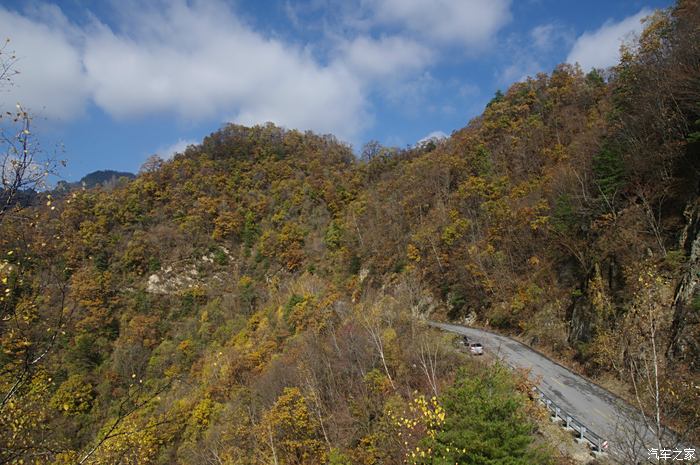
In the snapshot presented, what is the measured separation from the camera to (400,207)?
2130 inches

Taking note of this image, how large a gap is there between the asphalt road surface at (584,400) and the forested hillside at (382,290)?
3.30 ft

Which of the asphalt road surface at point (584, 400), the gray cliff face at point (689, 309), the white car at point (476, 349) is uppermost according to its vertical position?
the gray cliff face at point (689, 309)

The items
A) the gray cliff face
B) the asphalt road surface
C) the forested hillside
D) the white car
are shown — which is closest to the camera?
the forested hillside

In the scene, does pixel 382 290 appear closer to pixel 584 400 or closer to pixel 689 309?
pixel 584 400

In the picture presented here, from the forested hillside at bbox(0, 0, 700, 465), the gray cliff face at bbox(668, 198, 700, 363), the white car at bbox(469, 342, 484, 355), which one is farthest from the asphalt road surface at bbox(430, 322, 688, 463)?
the gray cliff face at bbox(668, 198, 700, 363)

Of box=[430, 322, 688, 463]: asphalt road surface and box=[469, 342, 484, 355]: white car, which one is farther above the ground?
box=[469, 342, 484, 355]: white car

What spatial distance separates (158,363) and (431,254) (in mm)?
39230

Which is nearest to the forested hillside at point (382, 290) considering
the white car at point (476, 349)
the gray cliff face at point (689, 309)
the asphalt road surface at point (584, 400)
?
the gray cliff face at point (689, 309)

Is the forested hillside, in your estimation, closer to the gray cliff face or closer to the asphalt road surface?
the gray cliff face

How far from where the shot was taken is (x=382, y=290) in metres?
45.6

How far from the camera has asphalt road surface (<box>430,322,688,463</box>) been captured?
44.3ft

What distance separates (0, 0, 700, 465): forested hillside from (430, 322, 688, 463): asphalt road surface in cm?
100

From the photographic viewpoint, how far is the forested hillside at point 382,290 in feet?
32.7

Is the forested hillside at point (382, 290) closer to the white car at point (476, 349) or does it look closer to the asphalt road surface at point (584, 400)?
the asphalt road surface at point (584, 400)
